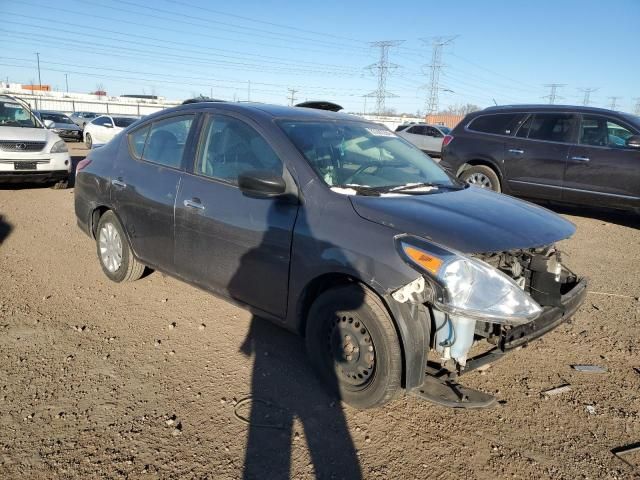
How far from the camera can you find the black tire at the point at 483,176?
8.42m

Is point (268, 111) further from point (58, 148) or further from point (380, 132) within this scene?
point (58, 148)

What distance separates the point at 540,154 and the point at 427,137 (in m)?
14.7

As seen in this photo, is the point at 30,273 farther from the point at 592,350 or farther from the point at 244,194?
the point at 592,350

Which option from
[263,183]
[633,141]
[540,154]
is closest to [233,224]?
[263,183]

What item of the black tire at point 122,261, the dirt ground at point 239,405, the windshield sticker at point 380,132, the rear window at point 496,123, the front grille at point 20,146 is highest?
the rear window at point 496,123

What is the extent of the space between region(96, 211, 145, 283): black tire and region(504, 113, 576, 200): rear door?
637cm

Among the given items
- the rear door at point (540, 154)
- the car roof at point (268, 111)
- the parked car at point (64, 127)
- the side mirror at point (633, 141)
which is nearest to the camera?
the car roof at point (268, 111)

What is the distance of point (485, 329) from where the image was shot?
264 centimetres

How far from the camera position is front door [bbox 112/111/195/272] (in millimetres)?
3797

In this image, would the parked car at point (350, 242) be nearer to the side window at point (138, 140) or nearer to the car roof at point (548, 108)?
the side window at point (138, 140)

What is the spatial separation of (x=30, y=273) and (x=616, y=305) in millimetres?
5753

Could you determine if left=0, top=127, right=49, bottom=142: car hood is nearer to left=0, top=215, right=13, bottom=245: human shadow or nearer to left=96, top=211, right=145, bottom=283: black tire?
left=0, top=215, right=13, bottom=245: human shadow

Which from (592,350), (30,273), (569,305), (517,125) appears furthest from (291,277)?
(517,125)

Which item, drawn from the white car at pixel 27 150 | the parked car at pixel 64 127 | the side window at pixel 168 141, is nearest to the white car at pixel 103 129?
the parked car at pixel 64 127
